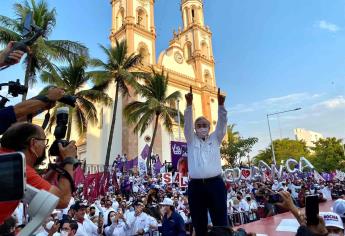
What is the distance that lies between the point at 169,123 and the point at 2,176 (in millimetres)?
23499

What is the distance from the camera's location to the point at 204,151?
3.44 m

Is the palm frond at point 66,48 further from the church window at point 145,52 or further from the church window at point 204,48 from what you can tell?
the church window at point 204,48

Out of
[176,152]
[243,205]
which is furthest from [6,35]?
[243,205]

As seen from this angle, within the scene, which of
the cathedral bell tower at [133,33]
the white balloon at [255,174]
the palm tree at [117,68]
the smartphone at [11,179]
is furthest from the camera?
the cathedral bell tower at [133,33]

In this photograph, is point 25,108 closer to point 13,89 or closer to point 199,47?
point 13,89

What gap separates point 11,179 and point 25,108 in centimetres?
121

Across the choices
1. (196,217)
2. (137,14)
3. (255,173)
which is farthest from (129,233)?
(137,14)

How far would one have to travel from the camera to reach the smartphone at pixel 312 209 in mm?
2217

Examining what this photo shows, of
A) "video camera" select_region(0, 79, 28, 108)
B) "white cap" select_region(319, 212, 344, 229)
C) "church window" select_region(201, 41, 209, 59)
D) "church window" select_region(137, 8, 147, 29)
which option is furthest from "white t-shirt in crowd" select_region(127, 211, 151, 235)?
"church window" select_region(201, 41, 209, 59)

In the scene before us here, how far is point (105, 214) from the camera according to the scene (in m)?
9.09

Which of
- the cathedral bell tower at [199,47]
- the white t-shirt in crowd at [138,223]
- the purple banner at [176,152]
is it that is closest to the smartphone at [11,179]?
the white t-shirt in crowd at [138,223]

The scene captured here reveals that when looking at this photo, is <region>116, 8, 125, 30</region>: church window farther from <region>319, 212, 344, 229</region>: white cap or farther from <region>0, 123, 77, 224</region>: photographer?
<region>0, 123, 77, 224</region>: photographer

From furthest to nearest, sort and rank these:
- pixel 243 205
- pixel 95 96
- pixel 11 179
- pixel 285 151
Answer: pixel 285 151
pixel 95 96
pixel 243 205
pixel 11 179

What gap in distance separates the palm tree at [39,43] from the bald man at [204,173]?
1306 cm
